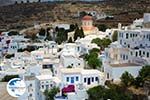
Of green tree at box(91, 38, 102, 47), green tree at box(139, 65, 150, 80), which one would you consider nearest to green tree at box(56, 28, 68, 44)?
green tree at box(91, 38, 102, 47)

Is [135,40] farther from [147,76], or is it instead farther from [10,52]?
[10,52]

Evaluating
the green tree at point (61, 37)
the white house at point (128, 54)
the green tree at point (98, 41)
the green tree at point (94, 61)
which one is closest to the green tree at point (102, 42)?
the green tree at point (98, 41)

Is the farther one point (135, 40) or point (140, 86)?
point (135, 40)

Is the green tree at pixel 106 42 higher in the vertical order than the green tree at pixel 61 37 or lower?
higher

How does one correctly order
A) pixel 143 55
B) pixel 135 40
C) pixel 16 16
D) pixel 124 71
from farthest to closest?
pixel 16 16, pixel 135 40, pixel 143 55, pixel 124 71

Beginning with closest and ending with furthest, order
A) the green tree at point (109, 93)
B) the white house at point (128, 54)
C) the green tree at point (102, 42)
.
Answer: the green tree at point (109, 93) → the white house at point (128, 54) → the green tree at point (102, 42)

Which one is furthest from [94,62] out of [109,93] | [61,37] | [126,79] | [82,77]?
[61,37]

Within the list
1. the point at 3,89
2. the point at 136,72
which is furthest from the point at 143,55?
the point at 3,89

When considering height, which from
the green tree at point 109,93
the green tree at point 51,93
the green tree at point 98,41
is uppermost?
the green tree at point 98,41

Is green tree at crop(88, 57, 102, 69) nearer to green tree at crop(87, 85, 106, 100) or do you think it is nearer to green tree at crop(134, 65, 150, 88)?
green tree at crop(134, 65, 150, 88)

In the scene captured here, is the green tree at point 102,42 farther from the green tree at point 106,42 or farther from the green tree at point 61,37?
the green tree at point 61,37

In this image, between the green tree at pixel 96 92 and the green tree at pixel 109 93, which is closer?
the green tree at pixel 109 93
